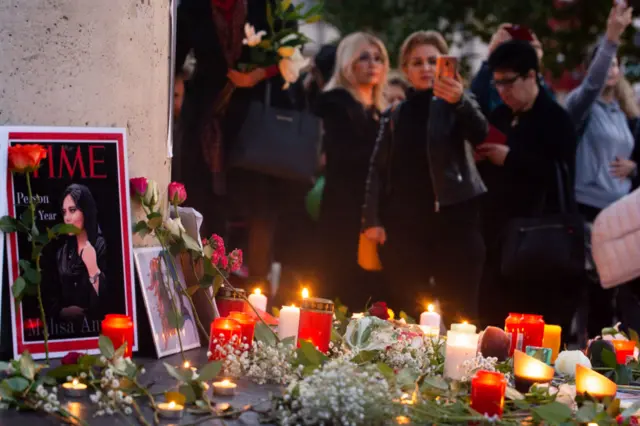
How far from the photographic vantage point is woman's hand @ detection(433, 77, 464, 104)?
5.34m

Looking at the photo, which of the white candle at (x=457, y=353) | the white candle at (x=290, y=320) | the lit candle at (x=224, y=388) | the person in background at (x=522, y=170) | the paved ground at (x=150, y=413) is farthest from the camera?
the person in background at (x=522, y=170)

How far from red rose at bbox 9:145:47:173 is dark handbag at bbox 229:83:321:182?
101 inches

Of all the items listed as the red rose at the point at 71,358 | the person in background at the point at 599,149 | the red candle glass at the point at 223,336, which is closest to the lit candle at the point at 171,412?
the red rose at the point at 71,358

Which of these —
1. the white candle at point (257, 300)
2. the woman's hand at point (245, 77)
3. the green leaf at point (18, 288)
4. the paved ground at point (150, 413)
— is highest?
the woman's hand at point (245, 77)

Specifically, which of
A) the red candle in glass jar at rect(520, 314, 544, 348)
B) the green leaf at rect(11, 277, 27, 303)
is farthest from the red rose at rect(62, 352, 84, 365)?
the red candle in glass jar at rect(520, 314, 544, 348)

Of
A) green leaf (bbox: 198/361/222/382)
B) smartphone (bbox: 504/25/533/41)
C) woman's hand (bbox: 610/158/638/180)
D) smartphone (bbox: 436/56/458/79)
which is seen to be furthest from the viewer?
woman's hand (bbox: 610/158/638/180)

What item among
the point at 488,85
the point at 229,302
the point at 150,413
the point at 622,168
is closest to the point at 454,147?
the point at 488,85

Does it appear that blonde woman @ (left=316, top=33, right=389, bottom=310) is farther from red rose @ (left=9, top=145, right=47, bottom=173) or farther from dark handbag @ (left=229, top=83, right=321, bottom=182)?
red rose @ (left=9, top=145, right=47, bottom=173)

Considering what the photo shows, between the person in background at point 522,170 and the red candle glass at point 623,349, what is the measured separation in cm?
189

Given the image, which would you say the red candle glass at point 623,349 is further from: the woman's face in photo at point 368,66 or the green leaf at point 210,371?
the woman's face in photo at point 368,66

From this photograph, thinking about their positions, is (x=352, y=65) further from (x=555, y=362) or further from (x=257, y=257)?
(x=555, y=362)

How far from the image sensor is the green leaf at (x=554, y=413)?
8.46 ft

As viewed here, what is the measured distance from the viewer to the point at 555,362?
3391 mm

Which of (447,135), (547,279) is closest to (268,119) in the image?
(447,135)
